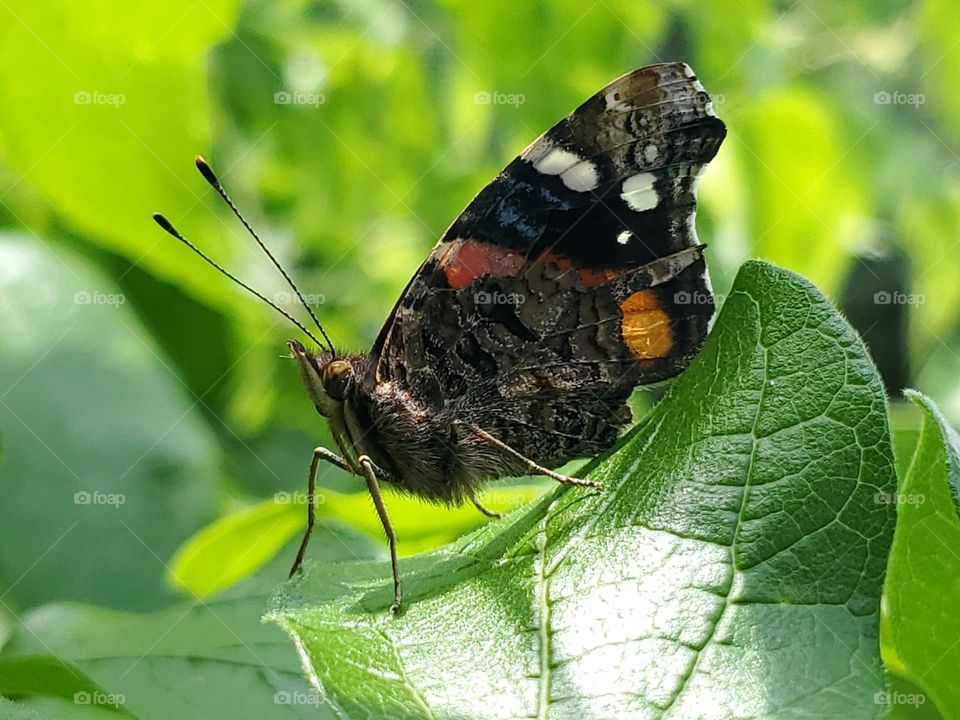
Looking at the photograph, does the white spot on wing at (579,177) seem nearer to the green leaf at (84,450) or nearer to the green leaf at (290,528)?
the green leaf at (290,528)

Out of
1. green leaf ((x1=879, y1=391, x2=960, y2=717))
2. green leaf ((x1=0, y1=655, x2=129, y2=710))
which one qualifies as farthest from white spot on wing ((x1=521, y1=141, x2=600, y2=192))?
green leaf ((x1=0, y1=655, x2=129, y2=710))

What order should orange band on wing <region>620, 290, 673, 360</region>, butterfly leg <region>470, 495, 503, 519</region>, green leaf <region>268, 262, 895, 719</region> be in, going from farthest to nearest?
butterfly leg <region>470, 495, 503, 519</region>
orange band on wing <region>620, 290, 673, 360</region>
green leaf <region>268, 262, 895, 719</region>

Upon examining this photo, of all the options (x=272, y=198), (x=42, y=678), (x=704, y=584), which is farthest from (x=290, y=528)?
(x=272, y=198)

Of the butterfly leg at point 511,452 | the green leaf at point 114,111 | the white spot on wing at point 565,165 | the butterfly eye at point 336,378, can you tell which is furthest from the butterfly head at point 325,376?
the green leaf at point 114,111

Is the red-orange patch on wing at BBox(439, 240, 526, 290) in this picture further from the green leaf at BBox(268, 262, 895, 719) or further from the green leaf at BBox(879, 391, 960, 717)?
the green leaf at BBox(879, 391, 960, 717)

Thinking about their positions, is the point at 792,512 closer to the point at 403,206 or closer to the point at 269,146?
the point at 403,206

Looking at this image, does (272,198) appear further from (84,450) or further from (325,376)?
(325,376)
